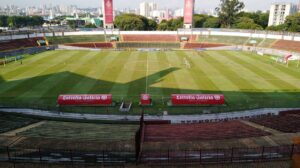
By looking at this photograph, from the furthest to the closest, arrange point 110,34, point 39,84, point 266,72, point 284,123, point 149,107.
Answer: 1. point 110,34
2. point 266,72
3. point 39,84
4. point 149,107
5. point 284,123

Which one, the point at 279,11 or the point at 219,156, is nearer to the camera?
the point at 219,156

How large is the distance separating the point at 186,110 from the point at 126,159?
17.7 meters

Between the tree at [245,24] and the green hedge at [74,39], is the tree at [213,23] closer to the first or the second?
the tree at [245,24]

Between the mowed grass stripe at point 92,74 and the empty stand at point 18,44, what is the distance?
25.7 m

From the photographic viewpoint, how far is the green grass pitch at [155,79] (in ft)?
113

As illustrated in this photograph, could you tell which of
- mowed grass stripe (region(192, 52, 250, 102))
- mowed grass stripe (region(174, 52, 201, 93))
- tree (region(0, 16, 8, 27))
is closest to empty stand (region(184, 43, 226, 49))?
mowed grass stripe (region(192, 52, 250, 102))

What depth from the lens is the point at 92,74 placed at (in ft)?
155

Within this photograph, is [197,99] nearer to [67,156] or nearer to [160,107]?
[160,107]

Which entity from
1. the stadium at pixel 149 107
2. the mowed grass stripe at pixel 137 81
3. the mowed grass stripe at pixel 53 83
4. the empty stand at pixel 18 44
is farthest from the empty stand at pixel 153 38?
the mowed grass stripe at pixel 53 83

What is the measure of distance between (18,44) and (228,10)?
292ft

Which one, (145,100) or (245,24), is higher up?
(245,24)

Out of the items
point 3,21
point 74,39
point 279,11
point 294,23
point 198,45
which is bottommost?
point 198,45

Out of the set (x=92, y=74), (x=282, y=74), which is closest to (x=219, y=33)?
Answer: (x=282, y=74)

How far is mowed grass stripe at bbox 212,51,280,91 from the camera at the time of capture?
130 feet
